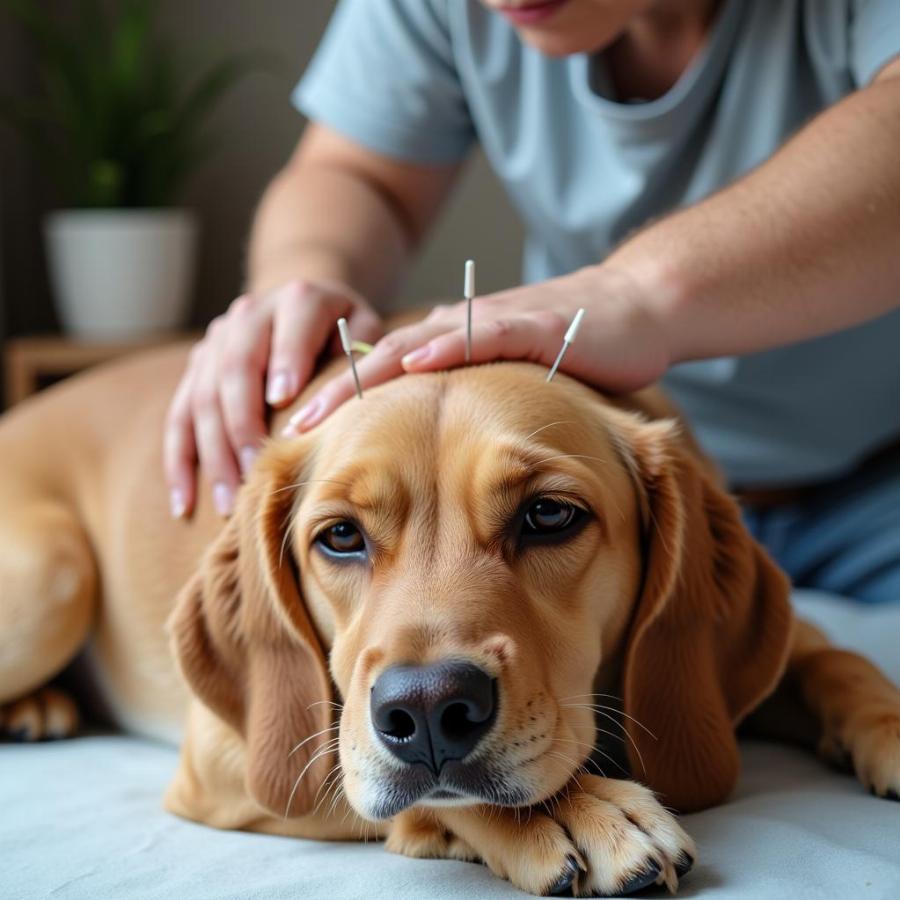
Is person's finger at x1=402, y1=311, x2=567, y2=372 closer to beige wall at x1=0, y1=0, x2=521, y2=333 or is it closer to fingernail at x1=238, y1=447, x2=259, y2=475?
fingernail at x1=238, y1=447, x2=259, y2=475

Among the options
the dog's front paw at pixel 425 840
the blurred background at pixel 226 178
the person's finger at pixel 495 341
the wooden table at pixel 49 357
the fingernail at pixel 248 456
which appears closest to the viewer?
the dog's front paw at pixel 425 840

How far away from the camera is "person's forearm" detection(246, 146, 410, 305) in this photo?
2.56 metres

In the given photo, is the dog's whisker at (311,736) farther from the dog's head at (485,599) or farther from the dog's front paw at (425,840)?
the dog's front paw at (425,840)

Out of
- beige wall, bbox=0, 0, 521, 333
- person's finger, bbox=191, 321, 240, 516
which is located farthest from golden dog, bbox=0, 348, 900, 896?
beige wall, bbox=0, 0, 521, 333

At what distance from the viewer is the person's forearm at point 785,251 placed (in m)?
1.90

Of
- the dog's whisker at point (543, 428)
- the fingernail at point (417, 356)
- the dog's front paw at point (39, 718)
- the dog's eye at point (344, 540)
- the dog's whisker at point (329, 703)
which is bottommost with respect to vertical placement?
the dog's front paw at point (39, 718)

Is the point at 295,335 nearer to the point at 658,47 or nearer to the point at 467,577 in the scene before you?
the point at 467,577

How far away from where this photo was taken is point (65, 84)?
16.2 feet

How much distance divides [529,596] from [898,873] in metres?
0.53

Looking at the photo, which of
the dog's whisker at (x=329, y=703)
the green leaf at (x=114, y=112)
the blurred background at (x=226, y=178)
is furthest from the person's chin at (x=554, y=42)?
the blurred background at (x=226, y=178)

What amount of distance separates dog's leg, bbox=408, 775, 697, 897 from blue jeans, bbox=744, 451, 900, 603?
4.95ft

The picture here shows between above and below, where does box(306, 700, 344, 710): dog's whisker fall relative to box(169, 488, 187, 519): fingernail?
below

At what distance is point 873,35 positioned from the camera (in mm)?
2260

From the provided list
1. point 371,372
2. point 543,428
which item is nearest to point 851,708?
point 543,428
